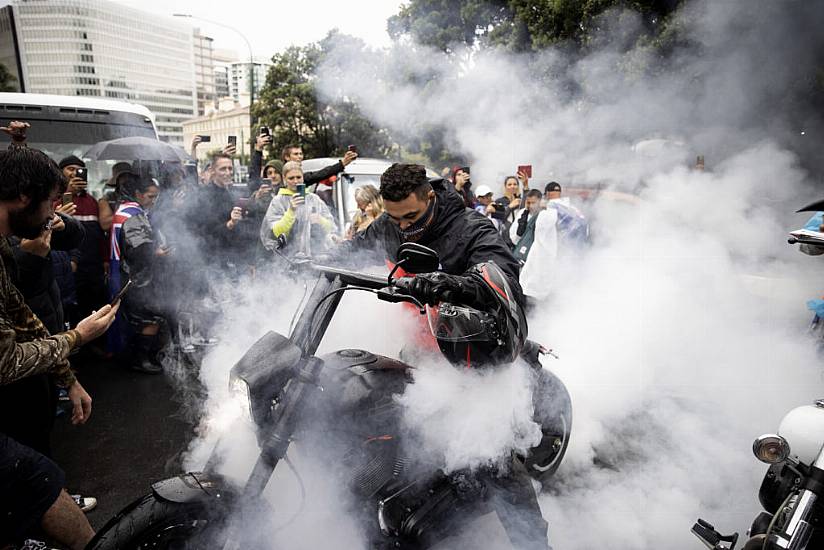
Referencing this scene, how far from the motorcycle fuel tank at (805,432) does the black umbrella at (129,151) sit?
6.06 meters

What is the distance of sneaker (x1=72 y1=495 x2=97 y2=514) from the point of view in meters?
2.96

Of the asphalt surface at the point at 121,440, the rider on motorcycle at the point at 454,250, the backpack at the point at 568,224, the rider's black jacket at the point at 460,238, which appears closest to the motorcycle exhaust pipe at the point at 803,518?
the rider on motorcycle at the point at 454,250

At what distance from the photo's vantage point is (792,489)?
2125 mm

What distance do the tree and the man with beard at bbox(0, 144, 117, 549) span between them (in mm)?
5172

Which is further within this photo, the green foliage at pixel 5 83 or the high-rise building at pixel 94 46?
the green foliage at pixel 5 83

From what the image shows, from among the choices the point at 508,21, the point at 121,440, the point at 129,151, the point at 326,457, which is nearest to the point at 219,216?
the point at 129,151

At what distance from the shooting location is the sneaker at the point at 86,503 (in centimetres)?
296

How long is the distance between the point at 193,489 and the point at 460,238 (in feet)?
4.90

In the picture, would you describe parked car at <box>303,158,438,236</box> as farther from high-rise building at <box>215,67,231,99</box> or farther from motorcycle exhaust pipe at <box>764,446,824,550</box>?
motorcycle exhaust pipe at <box>764,446,824,550</box>

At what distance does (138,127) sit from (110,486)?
16.9 ft

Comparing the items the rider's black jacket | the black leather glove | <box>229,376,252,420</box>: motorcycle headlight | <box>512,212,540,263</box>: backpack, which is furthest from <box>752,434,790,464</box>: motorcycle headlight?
<box>512,212,540,263</box>: backpack

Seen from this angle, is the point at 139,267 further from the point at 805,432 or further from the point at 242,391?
the point at 805,432

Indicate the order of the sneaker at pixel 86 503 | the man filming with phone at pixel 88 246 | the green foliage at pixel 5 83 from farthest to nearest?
the green foliage at pixel 5 83 → the man filming with phone at pixel 88 246 → the sneaker at pixel 86 503

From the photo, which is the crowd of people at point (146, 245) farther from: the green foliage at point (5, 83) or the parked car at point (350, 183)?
the green foliage at point (5, 83)
